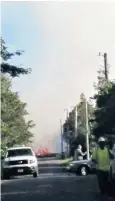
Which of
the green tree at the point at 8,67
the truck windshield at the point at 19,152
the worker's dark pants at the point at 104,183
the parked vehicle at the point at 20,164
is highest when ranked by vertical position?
the green tree at the point at 8,67

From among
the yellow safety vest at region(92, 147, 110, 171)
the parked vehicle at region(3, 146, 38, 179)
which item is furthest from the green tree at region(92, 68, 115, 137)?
the yellow safety vest at region(92, 147, 110, 171)

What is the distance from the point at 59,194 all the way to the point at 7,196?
1551mm

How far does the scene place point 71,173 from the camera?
3300 centimetres

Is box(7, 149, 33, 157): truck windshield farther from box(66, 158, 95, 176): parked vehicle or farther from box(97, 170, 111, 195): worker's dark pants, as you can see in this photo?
box(97, 170, 111, 195): worker's dark pants

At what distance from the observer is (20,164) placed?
30141 millimetres

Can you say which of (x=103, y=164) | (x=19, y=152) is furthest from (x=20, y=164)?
(x=103, y=164)

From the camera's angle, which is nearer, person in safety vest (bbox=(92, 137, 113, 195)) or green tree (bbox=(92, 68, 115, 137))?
person in safety vest (bbox=(92, 137, 113, 195))

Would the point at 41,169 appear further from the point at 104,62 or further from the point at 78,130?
the point at 78,130

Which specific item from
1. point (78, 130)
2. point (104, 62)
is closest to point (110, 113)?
point (104, 62)

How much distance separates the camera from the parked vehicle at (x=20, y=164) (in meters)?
29.9

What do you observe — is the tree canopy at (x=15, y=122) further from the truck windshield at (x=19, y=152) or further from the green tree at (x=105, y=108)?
the green tree at (x=105, y=108)

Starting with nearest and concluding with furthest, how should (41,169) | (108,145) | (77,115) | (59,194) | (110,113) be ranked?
(108,145), (59,194), (110,113), (41,169), (77,115)

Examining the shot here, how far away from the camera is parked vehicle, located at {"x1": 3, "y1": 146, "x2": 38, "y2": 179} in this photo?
98.1 ft

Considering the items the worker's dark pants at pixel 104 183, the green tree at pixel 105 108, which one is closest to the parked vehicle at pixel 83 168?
the green tree at pixel 105 108
